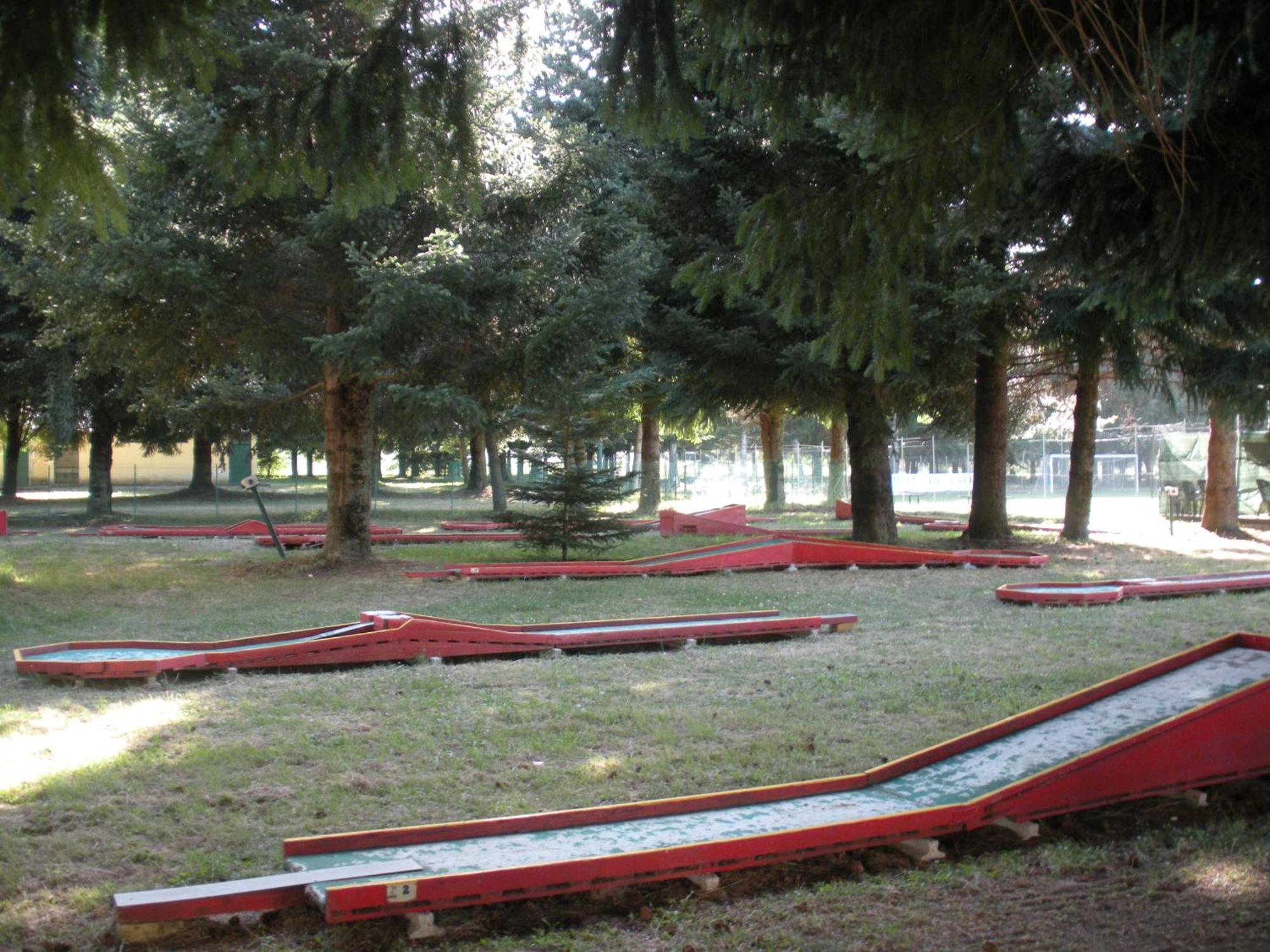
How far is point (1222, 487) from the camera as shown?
2261 cm

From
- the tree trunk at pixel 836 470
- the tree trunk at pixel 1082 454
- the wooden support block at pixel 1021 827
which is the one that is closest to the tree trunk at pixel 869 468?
the tree trunk at pixel 1082 454

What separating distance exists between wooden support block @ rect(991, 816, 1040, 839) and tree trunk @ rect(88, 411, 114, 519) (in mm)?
28747

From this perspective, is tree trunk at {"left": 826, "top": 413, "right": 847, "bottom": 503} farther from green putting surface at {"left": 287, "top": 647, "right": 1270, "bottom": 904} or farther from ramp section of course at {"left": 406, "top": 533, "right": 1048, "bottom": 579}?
green putting surface at {"left": 287, "top": 647, "right": 1270, "bottom": 904}

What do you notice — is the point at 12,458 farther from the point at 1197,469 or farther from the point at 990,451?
the point at 1197,469

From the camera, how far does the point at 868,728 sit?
6.94 meters

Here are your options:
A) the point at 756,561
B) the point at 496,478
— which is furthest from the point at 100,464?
the point at 756,561

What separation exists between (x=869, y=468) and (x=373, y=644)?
12.6 m

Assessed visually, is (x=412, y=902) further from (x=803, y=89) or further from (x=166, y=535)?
(x=166, y=535)

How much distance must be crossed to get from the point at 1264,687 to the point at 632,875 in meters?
3.51

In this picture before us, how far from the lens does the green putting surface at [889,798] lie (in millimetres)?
4367

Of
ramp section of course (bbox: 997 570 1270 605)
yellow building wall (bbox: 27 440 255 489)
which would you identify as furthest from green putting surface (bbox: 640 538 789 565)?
yellow building wall (bbox: 27 440 255 489)

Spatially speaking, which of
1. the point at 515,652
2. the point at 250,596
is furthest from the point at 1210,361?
the point at 250,596

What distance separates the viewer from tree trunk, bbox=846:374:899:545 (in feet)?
61.9

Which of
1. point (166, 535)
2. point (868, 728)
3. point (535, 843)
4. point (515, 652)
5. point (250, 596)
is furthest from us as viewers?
point (166, 535)
